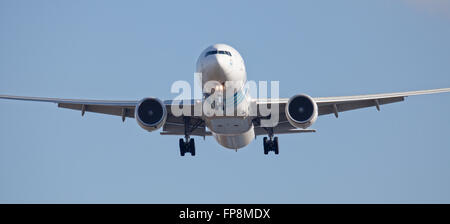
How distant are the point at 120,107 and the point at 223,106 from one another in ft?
18.9

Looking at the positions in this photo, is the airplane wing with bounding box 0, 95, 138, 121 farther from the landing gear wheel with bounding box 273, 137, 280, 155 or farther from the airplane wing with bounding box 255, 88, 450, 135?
the landing gear wheel with bounding box 273, 137, 280, 155

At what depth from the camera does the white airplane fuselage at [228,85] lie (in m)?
31.5

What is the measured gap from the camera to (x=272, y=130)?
37031 mm

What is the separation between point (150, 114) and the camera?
32844 mm

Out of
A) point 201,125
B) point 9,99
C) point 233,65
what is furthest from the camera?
point 201,125

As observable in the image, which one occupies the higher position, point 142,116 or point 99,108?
point 99,108

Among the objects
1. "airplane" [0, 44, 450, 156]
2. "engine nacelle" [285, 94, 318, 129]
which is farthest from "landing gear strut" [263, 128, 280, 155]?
"engine nacelle" [285, 94, 318, 129]

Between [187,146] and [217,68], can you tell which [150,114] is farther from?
[187,146]

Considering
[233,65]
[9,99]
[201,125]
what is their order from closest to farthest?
1. [233,65]
2. [9,99]
3. [201,125]

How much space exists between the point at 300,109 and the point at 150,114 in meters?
6.32

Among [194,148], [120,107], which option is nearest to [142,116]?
[120,107]

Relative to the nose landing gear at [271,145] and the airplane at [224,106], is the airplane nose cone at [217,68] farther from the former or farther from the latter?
the nose landing gear at [271,145]

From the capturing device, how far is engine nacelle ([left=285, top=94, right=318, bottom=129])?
108 ft

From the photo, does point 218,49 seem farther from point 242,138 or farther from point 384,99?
point 384,99
